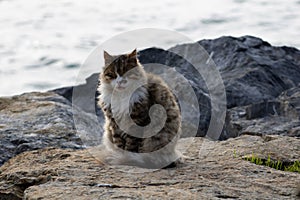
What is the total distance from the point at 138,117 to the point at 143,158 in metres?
0.39

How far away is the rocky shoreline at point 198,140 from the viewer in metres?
5.18

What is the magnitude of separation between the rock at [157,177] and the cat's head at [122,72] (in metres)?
0.79

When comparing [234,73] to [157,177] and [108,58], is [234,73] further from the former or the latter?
[157,177]

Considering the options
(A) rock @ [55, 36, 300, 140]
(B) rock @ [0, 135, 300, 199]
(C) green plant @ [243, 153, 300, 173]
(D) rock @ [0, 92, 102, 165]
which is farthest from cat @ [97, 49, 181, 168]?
(A) rock @ [55, 36, 300, 140]

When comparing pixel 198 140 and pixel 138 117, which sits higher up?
pixel 138 117

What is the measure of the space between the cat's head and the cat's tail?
25.4 inches

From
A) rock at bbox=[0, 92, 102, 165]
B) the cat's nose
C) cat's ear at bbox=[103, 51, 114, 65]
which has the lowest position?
rock at bbox=[0, 92, 102, 165]

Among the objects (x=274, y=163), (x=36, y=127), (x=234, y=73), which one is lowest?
(x=36, y=127)

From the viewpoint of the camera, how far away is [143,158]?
5.80 metres

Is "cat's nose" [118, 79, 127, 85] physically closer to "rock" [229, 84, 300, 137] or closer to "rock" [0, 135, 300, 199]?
"rock" [0, 135, 300, 199]

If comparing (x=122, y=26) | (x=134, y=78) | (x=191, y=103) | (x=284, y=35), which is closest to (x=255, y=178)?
(x=134, y=78)

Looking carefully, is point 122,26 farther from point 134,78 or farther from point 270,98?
point 134,78

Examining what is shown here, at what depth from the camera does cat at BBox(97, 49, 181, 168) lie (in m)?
5.82

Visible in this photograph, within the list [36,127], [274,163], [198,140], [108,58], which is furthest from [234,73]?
[108,58]
